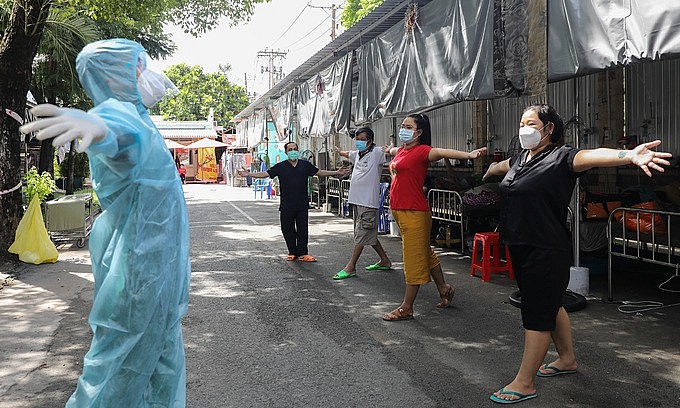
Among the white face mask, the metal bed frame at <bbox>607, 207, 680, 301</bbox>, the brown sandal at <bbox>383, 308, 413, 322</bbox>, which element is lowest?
the brown sandal at <bbox>383, 308, 413, 322</bbox>

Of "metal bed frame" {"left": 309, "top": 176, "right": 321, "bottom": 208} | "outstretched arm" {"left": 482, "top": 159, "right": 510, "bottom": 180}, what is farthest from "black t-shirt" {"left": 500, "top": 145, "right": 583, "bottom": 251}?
"metal bed frame" {"left": 309, "top": 176, "right": 321, "bottom": 208}

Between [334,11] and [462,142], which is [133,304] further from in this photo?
[334,11]

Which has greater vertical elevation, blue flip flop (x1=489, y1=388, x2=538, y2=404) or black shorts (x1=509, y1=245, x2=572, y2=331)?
black shorts (x1=509, y1=245, x2=572, y2=331)

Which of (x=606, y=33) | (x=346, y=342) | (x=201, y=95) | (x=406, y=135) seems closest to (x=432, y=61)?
(x=406, y=135)

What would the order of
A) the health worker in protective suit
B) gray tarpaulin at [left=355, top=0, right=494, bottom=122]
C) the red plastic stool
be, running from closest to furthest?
the health worker in protective suit
gray tarpaulin at [left=355, top=0, right=494, bottom=122]
the red plastic stool

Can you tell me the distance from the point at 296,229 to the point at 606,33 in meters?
5.47

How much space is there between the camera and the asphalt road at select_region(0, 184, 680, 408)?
14.1 feet

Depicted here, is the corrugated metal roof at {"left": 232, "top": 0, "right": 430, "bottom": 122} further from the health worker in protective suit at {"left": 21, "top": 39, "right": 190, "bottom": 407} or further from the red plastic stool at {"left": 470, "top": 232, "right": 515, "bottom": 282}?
the health worker in protective suit at {"left": 21, "top": 39, "right": 190, "bottom": 407}

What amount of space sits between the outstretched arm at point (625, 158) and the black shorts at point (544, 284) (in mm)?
571

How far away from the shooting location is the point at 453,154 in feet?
17.8

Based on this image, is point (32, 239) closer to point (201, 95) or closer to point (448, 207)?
point (448, 207)

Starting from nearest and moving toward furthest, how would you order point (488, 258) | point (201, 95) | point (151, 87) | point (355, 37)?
point (151, 87)
point (488, 258)
point (355, 37)
point (201, 95)

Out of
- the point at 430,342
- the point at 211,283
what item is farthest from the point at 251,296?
the point at 430,342

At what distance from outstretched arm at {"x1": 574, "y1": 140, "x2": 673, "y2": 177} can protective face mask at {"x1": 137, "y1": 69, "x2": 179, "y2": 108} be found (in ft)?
8.04
